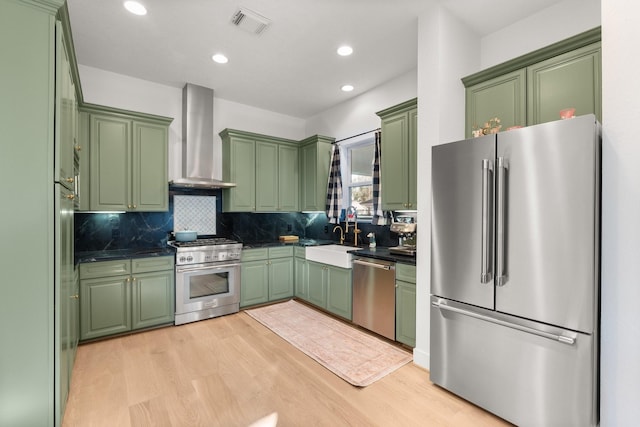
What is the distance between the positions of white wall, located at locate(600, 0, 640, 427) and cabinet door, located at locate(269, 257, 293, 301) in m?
A: 3.43

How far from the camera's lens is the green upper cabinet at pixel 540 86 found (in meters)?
2.00

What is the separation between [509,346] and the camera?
187 cm

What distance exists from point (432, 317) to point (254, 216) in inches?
124

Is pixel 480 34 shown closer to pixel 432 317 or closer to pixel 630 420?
pixel 432 317

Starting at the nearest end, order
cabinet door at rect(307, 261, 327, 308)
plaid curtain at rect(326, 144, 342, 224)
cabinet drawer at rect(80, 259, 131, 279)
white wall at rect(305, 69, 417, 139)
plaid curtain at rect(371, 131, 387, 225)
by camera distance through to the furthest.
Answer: cabinet drawer at rect(80, 259, 131, 279) < white wall at rect(305, 69, 417, 139) < plaid curtain at rect(371, 131, 387, 225) < cabinet door at rect(307, 261, 327, 308) < plaid curtain at rect(326, 144, 342, 224)

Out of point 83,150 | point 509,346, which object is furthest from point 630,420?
point 83,150

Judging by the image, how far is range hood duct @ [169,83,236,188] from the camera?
392 centimetres

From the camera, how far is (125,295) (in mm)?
3154

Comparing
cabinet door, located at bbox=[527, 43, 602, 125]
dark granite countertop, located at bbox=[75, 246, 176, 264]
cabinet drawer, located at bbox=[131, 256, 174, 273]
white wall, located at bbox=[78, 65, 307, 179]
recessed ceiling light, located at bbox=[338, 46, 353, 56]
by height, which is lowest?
cabinet drawer, located at bbox=[131, 256, 174, 273]

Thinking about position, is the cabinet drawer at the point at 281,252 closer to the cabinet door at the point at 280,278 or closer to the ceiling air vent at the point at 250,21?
the cabinet door at the point at 280,278

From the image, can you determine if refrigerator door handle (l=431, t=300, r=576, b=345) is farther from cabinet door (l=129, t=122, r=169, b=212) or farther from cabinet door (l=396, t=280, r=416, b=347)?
cabinet door (l=129, t=122, r=169, b=212)

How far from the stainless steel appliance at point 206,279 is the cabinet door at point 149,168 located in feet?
1.98

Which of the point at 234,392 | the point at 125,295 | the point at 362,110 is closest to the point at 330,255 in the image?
the point at 234,392

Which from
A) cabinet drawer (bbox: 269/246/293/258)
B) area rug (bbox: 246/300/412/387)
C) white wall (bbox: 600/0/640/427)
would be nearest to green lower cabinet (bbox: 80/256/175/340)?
area rug (bbox: 246/300/412/387)
